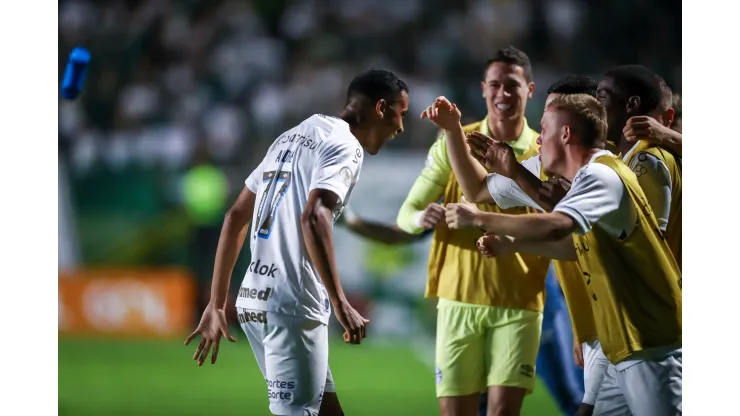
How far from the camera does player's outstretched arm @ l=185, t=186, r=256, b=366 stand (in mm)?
3449

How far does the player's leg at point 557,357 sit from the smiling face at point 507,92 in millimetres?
969

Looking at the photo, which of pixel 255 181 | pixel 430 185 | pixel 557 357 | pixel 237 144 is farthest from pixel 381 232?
pixel 237 144

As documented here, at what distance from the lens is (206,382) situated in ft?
20.2

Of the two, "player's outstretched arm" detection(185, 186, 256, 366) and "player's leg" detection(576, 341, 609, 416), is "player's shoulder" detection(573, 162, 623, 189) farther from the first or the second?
"player's outstretched arm" detection(185, 186, 256, 366)

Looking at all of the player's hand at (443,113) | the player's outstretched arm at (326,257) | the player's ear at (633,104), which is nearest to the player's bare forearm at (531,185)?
the player's hand at (443,113)

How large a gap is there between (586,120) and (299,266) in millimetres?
1160

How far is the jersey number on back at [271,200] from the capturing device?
326cm

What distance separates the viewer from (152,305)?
23.9ft

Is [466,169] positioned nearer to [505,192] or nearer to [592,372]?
[505,192]

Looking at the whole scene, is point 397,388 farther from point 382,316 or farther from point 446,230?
point 446,230

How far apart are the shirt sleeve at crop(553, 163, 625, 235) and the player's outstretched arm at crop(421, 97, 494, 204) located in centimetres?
74

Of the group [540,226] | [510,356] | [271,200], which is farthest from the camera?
[510,356]

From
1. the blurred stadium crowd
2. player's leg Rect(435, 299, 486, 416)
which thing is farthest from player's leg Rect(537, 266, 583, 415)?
the blurred stadium crowd
